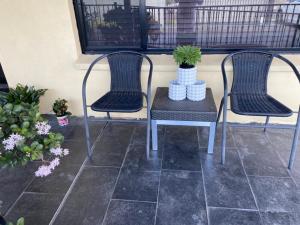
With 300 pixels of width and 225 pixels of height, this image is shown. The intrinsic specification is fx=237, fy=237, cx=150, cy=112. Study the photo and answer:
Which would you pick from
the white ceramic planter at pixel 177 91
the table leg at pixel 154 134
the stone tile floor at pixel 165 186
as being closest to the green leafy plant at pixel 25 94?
the stone tile floor at pixel 165 186

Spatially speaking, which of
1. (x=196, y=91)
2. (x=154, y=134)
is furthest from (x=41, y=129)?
(x=196, y=91)

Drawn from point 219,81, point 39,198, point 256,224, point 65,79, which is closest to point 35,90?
point 65,79

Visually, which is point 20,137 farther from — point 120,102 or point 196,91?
point 196,91

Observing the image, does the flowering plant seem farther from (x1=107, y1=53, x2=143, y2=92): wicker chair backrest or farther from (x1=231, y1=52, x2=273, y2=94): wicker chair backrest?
(x1=231, y1=52, x2=273, y2=94): wicker chair backrest

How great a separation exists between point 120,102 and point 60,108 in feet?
2.73

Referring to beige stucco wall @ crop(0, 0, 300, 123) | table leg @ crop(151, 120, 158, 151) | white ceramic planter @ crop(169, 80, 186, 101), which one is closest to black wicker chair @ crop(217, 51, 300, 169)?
beige stucco wall @ crop(0, 0, 300, 123)

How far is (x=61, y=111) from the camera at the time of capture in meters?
2.54

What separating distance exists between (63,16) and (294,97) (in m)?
2.37

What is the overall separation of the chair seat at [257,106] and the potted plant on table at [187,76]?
0.31m

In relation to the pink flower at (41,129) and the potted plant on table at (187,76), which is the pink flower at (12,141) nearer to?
the pink flower at (41,129)

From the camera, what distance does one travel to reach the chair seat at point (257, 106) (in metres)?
1.79

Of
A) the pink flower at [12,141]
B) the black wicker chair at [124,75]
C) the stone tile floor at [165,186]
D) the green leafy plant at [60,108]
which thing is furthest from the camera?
the green leafy plant at [60,108]

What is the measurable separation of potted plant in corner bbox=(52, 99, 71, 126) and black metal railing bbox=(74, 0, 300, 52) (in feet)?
2.28

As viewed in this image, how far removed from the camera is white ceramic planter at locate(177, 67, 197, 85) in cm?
198
